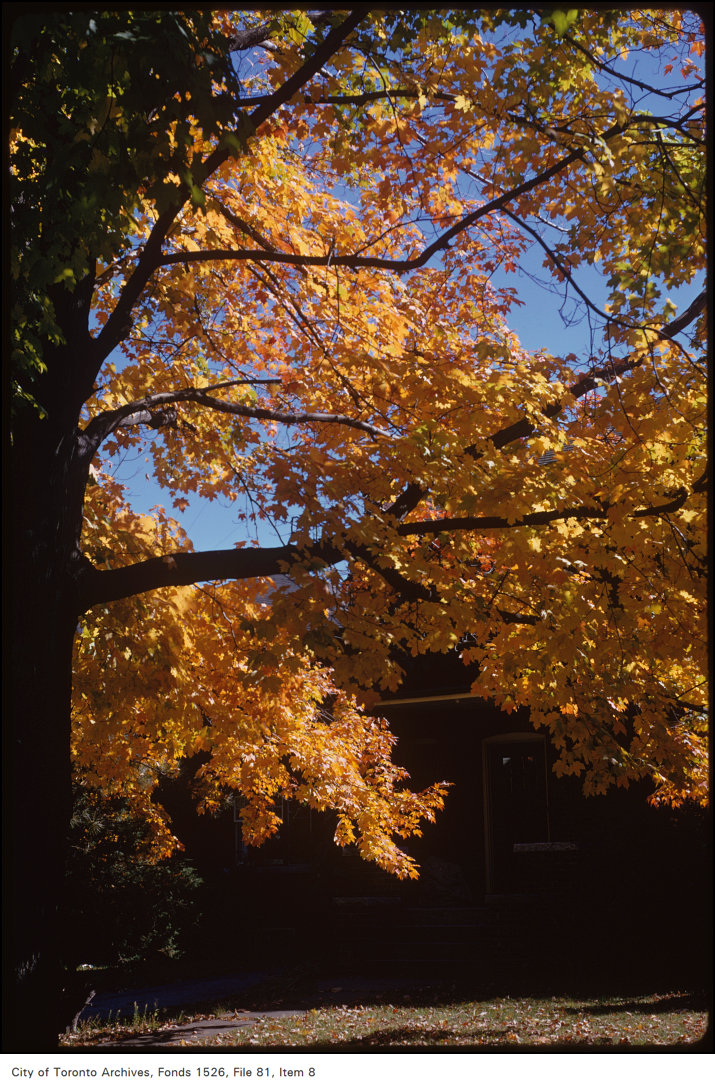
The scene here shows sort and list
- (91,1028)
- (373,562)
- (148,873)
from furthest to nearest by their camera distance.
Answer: (148,873) < (91,1028) < (373,562)

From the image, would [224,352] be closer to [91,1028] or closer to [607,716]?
[607,716]

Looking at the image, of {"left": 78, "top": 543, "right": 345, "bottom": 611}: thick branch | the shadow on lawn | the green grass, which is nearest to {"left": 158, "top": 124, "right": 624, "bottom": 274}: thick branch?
{"left": 78, "top": 543, "right": 345, "bottom": 611}: thick branch

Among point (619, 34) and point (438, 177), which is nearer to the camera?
point (619, 34)

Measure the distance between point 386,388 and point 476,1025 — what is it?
280 inches

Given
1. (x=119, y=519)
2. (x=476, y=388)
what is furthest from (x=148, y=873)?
(x=476, y=388)

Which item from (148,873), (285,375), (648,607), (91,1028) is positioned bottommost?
(91,1028)

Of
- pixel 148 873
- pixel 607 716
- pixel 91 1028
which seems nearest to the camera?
pixel 607 716

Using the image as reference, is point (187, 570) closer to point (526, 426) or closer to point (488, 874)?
point (526, 426)

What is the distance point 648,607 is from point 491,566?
2.40m

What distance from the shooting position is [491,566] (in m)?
11.0

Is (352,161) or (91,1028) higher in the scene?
(352,161)

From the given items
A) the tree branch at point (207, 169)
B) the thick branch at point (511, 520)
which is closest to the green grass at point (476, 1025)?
the thick branch at point (511, 520)

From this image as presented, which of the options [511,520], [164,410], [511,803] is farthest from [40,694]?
[511,803]

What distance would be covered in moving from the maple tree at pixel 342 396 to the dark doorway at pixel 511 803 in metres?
5.99
